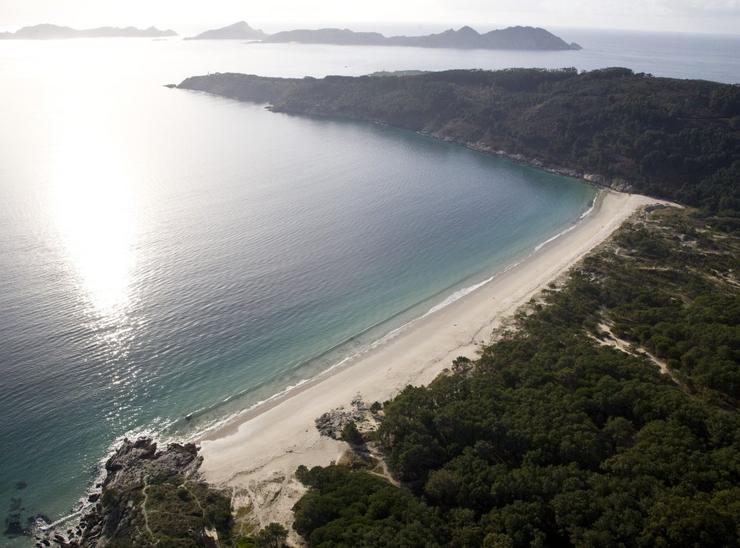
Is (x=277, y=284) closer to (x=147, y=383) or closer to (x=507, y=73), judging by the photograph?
(x=147, y=383)

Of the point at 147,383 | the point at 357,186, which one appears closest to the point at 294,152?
the point at 357,186

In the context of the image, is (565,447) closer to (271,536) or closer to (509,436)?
(509,436)

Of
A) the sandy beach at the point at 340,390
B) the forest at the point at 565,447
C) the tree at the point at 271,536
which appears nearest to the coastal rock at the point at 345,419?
the sandy beach at the point at 340,390

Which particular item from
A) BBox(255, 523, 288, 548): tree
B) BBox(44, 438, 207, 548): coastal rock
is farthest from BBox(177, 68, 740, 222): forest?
BBox(44, 438, 207, 548): coastal rock

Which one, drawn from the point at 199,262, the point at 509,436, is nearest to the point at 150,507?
the point at 509,436

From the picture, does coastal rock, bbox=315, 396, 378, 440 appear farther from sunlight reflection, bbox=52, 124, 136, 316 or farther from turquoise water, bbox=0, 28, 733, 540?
sunlight reflection, bbox=52, 124, 136, 316

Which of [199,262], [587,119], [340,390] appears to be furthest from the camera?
[587,119]
